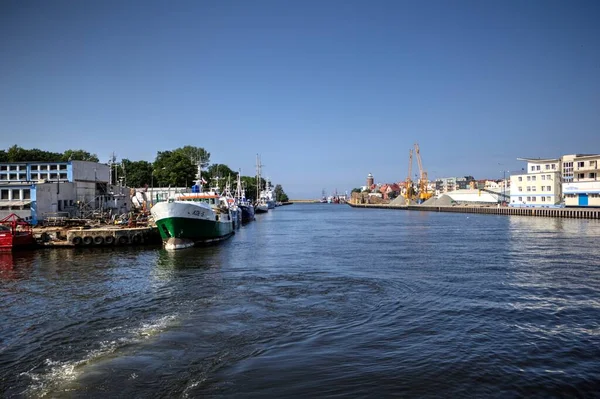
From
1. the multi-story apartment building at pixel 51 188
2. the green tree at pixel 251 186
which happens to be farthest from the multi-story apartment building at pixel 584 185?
the green tree at pixel 251 186

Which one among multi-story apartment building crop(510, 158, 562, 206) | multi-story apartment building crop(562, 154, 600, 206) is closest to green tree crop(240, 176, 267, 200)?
multi-story apartment building crop(510, 158, 562, 206)

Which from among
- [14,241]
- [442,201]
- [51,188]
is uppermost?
[51,188]

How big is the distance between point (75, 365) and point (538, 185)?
103164mm

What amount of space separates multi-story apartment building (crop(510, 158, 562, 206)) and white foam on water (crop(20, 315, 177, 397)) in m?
97.2

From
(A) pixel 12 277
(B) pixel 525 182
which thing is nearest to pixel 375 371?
(A) pixel 12 277

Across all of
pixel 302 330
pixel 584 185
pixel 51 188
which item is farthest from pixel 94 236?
pixel 584 185

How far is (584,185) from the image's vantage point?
8475 cm

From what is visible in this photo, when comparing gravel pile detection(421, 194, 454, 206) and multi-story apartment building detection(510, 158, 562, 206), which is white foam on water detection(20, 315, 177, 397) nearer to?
multi-story apartment building detection(510, 158, 562, 206)

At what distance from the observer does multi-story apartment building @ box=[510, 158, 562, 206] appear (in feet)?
308

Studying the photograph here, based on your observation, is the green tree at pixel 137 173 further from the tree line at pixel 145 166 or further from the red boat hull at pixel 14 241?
the red boat hull at pixel 14 241

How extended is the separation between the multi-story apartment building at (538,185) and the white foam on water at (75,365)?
9717cm

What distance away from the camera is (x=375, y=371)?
1142cm

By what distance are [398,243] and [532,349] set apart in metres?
31.2

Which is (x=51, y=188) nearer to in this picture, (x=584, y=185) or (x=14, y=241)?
(x=14, y=241)
